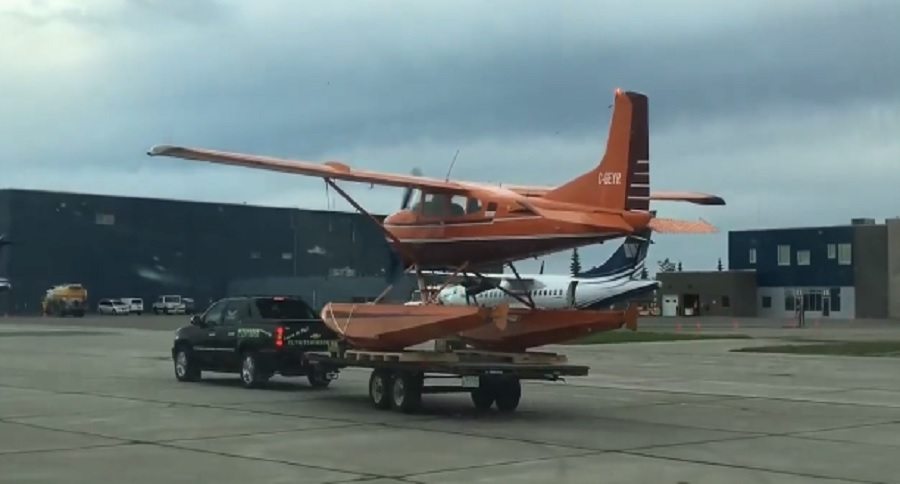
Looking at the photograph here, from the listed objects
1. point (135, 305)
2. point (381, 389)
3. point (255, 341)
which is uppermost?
point (135, 305)

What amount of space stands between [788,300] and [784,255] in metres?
3.87

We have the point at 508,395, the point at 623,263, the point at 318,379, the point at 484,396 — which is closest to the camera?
the point at 508,395

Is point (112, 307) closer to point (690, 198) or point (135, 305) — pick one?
point (135, 305)

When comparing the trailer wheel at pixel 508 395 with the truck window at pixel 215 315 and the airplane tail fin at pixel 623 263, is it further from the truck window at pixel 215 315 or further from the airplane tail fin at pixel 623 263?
the airplane tail fin at pixel 623 263

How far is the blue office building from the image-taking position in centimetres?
9688

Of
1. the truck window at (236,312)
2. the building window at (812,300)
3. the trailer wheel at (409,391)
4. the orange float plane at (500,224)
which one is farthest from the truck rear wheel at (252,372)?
the building window at (812,300)

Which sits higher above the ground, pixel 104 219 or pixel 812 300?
pixel 104 219

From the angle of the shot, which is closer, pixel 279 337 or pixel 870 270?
pixel 279 337

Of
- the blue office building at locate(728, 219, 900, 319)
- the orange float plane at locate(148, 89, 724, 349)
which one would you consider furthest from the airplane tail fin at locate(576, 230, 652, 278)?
the orange float plane at locate(148, 89, 724, 349)

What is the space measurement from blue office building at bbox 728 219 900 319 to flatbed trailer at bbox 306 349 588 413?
79145mm

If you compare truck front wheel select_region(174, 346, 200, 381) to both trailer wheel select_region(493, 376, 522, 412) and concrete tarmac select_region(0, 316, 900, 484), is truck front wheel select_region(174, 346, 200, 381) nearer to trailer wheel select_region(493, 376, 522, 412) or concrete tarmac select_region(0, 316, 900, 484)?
concrete tarmac select_region(0, 316, 900, 484)

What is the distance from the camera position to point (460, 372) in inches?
720

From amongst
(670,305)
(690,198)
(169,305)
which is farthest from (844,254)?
(690,198)

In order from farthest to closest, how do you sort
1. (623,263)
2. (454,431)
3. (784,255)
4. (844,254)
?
1. (784,255)
2. (844,254)
3. (623,263)
4. (454,431)
